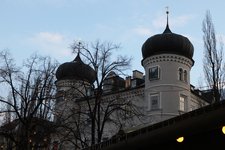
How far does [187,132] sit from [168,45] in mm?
28541

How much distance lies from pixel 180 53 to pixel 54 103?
15.7m

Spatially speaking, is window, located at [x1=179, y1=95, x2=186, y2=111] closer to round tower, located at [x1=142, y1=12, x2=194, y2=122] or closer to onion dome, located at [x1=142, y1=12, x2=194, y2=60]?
round tower, located at [x1=142, y1=12, x2=194, y2=122]

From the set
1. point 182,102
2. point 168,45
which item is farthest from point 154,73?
point 182,102

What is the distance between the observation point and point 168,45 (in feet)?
124

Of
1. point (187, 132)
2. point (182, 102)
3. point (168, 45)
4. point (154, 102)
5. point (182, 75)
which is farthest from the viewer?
point (182, 75)

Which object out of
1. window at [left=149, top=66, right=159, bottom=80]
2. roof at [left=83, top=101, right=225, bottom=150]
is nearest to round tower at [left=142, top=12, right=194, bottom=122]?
window at [left=149, top=66, right=159, bottom=80]

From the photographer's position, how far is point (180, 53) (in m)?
38.2

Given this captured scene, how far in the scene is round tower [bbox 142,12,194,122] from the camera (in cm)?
3753

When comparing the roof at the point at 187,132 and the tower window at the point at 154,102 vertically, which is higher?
the tower window at the point at 154,102

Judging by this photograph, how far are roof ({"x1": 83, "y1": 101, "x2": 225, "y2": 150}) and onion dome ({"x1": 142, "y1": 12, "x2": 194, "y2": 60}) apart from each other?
2620 cm

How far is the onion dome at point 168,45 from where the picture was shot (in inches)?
1486

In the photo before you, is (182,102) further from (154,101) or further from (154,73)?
(154,73)

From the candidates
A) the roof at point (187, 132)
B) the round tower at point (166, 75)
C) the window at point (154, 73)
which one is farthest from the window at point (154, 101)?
the roof at point (187, 132)

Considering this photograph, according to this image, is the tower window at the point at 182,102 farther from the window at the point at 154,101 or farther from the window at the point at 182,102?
the window at the point at 154,101
